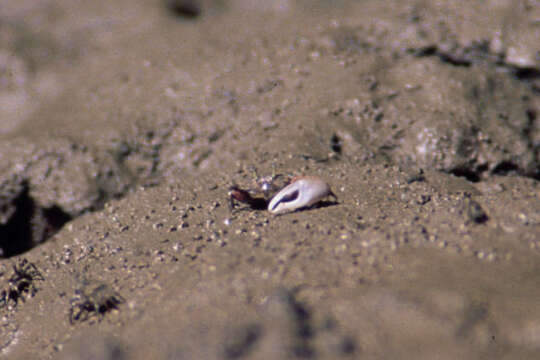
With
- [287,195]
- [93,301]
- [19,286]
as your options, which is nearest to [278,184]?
[287,195]

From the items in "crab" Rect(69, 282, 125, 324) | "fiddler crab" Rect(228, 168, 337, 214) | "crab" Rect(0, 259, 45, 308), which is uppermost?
"fiddler crab" Rect(228, 168, 337, 214)

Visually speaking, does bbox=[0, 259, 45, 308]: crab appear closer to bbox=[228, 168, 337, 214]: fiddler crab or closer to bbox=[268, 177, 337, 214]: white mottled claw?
bbox=[228, 168, 337, 214]: fiddler crab

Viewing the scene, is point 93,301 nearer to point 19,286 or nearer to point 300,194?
point 19,286

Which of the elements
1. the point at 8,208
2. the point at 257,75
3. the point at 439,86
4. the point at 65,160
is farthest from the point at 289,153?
the point at 8,208

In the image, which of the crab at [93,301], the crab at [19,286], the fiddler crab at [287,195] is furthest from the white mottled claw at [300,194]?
the crab at [19,286]

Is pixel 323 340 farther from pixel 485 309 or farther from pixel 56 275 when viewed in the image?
pixel 56 275

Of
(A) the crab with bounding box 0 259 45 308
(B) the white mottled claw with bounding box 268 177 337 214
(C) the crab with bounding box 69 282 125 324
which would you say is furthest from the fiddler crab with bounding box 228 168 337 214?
(A) the crab with bounding box 0 259 45 308

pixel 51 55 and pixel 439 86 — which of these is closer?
pixel 439 86
